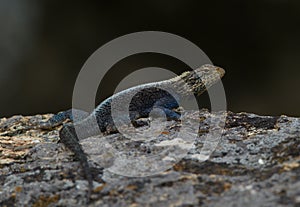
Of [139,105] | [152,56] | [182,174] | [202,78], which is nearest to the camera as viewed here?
[182,174]

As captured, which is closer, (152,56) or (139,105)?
(139,105)

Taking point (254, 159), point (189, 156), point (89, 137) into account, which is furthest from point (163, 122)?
point (254, 159)

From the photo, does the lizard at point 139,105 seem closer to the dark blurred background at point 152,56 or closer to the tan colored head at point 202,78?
the tan colored head at point 202,78

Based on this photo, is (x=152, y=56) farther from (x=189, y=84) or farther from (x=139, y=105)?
(x=139, y=105)

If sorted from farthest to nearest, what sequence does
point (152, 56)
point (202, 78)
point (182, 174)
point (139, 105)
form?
point (152, 56) → point (202, 78) → point (139, 105) → point (182, 174)

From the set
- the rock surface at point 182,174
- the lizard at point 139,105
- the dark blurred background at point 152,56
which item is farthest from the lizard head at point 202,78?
the dark blurred background at point 152,56

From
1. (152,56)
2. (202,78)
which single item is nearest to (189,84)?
(202,78)
